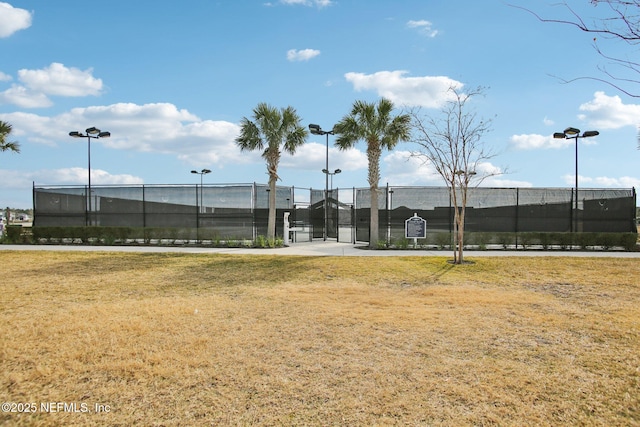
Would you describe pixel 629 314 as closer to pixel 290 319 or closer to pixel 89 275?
pixel 290 319

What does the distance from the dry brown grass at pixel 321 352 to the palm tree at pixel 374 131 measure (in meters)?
7.78

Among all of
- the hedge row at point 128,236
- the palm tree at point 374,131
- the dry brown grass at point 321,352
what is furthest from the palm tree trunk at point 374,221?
the dry brown grass at point 321,352

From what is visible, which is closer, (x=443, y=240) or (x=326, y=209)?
(x=443, y=240)

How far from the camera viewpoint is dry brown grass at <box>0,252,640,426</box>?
3092mm

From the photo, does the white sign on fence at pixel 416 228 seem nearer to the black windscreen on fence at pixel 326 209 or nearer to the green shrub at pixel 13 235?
the black windscreen on fence at pixel 326 209

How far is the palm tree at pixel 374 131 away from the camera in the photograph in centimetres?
1586

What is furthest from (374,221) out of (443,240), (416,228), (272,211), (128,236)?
(128,236)

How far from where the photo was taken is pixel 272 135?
56.0 feet

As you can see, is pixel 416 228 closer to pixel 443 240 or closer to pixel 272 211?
pixel 443 240

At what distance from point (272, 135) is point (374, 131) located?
4486 mm

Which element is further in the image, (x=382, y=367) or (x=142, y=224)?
(x=142, y=224)

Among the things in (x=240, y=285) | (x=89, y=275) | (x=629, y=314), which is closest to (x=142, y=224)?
Result: (x=89, y=275)

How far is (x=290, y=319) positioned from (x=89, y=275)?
6.56m

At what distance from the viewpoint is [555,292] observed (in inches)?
315
